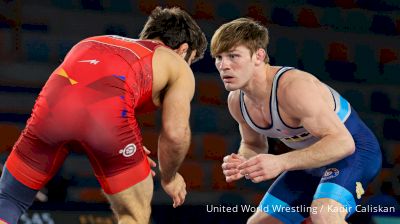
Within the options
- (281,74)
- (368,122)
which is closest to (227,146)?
(368,122)

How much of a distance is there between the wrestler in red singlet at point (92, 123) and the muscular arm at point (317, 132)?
85 centimetres

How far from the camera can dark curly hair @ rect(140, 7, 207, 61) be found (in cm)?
362

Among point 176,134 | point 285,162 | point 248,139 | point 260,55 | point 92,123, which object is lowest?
point 248,139

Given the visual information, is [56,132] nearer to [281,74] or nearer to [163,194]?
[281,74]

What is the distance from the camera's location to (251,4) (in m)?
7.50

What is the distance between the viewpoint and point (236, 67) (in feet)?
12.4

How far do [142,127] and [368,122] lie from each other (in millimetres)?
2572

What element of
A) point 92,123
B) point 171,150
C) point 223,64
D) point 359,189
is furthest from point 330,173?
point 92,123

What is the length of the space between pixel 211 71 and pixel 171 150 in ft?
12.5

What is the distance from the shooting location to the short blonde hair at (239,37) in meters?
3.80

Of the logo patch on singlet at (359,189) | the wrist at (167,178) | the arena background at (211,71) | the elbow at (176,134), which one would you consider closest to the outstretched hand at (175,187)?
the wrist at (167,178)

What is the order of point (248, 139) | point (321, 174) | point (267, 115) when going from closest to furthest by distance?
point (267, 115), point (321, 174), point (248, 139)

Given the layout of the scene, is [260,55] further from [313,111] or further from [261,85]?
[313,111]

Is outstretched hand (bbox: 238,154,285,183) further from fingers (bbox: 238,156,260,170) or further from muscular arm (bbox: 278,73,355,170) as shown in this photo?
muscular arm (bbox: 278,73,355,170)
